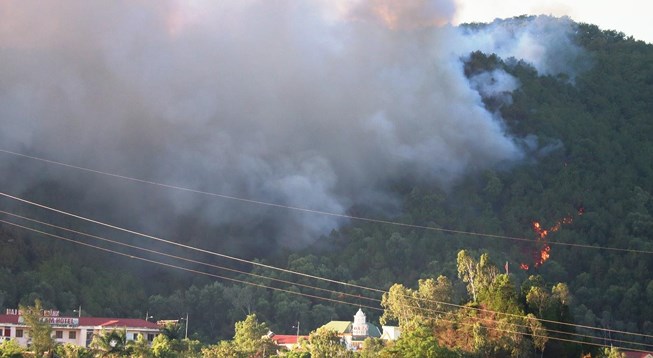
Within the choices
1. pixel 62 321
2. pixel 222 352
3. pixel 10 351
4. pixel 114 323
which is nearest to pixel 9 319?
pixel 62 321

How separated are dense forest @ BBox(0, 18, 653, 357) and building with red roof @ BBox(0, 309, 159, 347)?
1118cm

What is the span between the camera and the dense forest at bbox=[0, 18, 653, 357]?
136 meters

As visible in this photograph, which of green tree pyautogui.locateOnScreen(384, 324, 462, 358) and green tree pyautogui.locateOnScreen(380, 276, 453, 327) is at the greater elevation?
green tree pyautogui.locateOnScreen(380, 276, 453, 327)

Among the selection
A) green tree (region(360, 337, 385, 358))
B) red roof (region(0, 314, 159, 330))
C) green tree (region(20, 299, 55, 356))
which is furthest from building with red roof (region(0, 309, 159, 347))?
green tree (region(360, 337, 385, 358))

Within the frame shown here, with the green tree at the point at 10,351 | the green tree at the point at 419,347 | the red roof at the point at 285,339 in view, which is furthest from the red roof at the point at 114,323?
the green tree at the point at 419,347

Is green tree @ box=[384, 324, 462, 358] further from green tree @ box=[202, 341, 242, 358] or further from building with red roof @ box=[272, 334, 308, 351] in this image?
building with red roof @ box=[272, 334, 308, 351]

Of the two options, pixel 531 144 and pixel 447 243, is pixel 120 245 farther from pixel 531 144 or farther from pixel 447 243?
pixel 531 144

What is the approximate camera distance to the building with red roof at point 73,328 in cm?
10994

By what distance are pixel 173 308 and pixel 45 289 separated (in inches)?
542

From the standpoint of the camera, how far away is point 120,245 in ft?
511

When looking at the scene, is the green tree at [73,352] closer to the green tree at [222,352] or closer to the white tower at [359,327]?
the green tree at [222,352]

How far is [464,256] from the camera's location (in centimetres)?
9850

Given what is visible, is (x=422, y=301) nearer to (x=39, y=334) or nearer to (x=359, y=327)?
(x=359, y=327)

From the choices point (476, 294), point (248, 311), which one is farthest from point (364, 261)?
point (476, 294)
